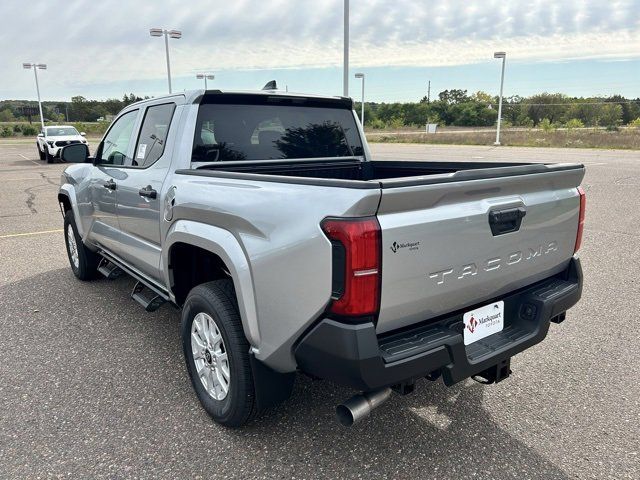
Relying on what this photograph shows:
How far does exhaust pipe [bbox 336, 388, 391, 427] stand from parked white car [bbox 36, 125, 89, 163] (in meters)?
23.0

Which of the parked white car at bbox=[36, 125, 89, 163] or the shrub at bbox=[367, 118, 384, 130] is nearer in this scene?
the parked white car at bbox=[36, 125, 89, 163]

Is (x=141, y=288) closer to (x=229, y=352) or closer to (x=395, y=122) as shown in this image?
(x=229, y=352)

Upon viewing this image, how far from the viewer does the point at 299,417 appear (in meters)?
2.89

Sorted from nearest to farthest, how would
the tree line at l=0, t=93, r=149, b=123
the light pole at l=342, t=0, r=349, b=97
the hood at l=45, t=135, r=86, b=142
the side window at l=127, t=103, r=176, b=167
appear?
1. the side window at l=127, t=103, r=176, b=167
2. the light pole at l=342, t=0, r=349, b=97
3. the hood at l=45, t=135, r=86, b=142
4. the tree line at l=0, t=93, r=149, b=123

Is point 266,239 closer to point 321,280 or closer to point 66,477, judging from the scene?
point 321,280

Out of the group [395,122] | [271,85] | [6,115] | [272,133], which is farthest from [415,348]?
[6,115]

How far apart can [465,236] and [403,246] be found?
0.36m

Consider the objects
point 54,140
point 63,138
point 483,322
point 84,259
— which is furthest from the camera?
point 63,138

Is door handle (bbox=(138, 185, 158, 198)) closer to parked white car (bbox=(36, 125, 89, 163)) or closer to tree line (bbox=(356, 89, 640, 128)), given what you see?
parked white car (bbox=(36, 125, 89, 163))

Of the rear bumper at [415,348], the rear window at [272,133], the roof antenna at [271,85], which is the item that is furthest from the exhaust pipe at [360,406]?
the roof antenna at [271,85]

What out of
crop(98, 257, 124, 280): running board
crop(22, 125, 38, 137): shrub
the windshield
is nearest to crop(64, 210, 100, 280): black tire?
crop(98, 257, 124, 280): running board

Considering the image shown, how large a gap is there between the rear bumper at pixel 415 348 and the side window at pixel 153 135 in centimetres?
206

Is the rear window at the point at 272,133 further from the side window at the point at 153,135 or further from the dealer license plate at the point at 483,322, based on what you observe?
the dealer license plate at the point at 483,322

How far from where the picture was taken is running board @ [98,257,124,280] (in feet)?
15.2
